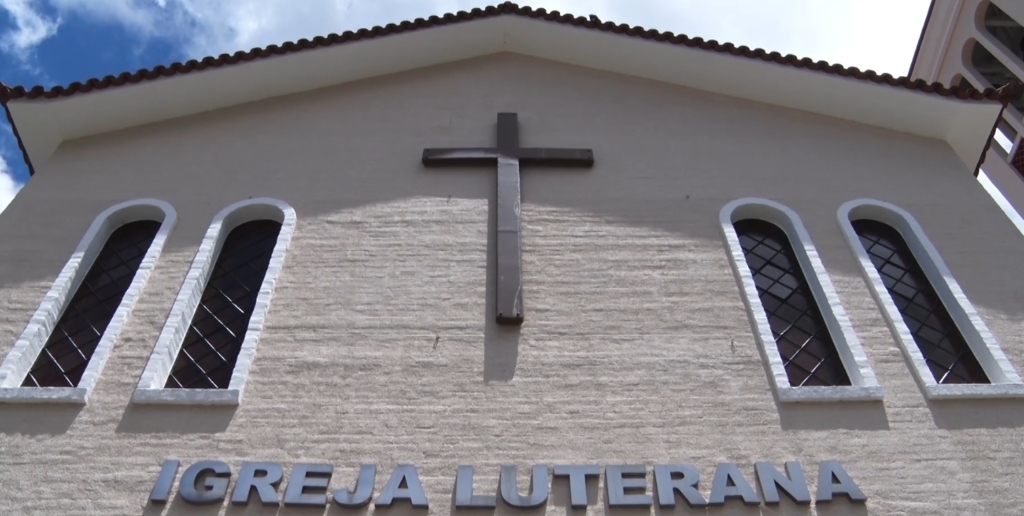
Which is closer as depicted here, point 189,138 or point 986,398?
point 986,398

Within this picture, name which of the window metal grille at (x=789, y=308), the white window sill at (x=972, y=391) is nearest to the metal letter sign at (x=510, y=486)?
the white window sill at (x=972, y=391)

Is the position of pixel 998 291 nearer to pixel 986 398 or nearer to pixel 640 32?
pixel 986 398

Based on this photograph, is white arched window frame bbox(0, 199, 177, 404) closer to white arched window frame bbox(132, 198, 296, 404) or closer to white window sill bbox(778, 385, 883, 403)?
→ white arched window frame bbox(132, 198, 296, 404)

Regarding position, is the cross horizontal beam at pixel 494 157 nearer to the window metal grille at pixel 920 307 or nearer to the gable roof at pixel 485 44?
the gable roof at pixel 485 44

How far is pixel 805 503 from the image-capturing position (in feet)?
20.4

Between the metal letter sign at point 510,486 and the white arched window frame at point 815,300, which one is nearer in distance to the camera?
the metal letter sign at point 510,486

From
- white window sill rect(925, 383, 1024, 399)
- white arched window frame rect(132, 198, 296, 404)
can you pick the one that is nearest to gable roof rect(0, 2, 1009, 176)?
white arched window frame rect(132, 198, 296, 404)

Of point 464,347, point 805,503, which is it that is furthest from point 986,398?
point 464,347

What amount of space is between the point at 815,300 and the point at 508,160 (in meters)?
2.88

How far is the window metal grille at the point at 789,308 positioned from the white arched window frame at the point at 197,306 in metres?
3.72

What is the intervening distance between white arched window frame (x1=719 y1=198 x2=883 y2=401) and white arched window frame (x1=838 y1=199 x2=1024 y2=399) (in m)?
0.32

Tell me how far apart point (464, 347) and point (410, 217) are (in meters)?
1.67

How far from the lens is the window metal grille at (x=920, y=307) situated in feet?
24.6

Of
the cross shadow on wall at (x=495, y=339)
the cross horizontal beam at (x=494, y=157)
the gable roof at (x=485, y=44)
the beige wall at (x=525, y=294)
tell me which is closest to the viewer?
the beige wall at (x=525, y=294)
